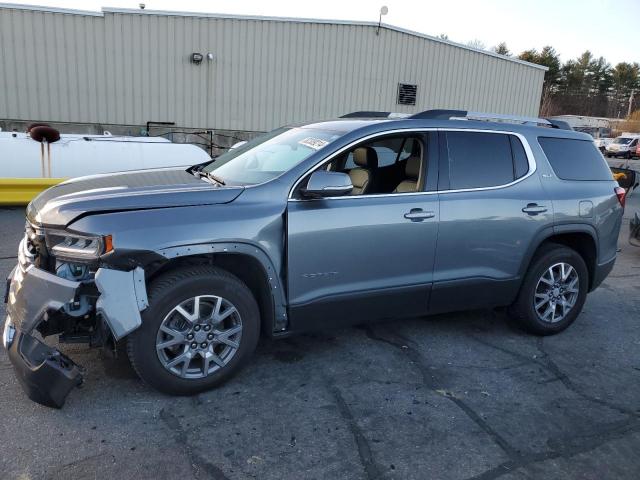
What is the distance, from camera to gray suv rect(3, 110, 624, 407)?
119 inches

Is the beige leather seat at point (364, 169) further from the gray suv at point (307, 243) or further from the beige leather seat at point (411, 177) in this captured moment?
the beige leather seat at point (411, 177)

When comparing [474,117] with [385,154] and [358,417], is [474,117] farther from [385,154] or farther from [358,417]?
[358,417]

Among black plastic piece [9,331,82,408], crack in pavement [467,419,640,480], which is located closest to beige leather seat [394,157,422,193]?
crack in pavement [467,419,640,480]

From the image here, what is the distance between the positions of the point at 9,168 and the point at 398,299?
8.09 m

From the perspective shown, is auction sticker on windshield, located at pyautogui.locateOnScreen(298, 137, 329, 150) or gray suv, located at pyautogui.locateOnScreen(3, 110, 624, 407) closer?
gray suv, located at pyautogui.locateOnScreen(3, 110, 624, 407)

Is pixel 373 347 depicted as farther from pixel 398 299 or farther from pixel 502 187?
pixel 502 187

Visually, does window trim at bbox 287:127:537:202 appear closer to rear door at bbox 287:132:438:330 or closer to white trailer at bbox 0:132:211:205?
rear door at bbox 287:132:438:330

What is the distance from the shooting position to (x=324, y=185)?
3.43 m

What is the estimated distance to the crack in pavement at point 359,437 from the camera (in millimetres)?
2748

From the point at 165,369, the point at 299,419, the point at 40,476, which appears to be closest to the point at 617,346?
the point at 299,419

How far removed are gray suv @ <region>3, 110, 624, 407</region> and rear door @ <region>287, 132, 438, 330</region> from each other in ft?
0.04

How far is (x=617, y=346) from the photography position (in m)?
4.62

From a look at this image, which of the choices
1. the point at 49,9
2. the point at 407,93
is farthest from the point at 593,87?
the point at 49,9

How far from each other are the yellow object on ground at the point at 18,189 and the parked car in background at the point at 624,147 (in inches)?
1561
